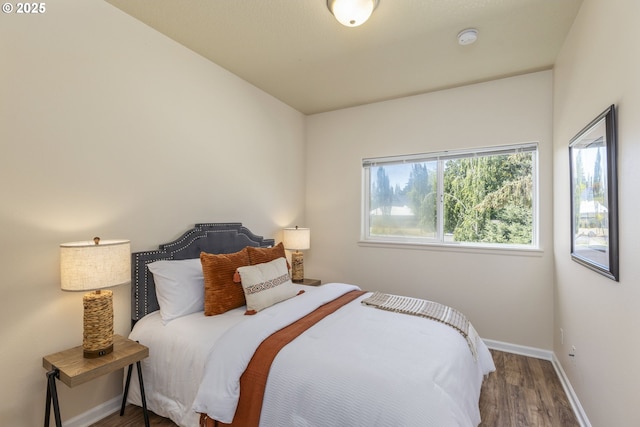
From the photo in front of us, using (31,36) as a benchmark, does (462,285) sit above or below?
below

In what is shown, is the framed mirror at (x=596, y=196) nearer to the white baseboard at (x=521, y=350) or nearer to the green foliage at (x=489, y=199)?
the green foliage at (x=489, y=199)

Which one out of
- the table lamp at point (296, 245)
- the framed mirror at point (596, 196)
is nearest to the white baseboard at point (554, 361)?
the framed mirror at point (596, 196)

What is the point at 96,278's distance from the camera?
1.66 m

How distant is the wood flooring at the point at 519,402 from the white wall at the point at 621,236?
0.58 ft

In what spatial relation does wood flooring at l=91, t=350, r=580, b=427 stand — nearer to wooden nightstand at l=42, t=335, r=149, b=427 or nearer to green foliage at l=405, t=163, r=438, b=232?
A: wooden nightstand at l=42, t=335, r=149, b=427

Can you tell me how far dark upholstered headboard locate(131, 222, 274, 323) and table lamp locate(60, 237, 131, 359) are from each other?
0.36 meters

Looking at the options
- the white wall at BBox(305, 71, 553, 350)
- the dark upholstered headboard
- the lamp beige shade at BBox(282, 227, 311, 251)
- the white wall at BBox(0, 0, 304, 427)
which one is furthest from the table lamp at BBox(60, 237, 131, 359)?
the white wall at BBox(305, 71, 553, 350)

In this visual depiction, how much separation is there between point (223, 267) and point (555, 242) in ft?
9.33

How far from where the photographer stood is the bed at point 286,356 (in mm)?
1331

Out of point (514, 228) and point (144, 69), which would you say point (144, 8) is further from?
point (514, 228)

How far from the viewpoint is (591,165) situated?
1.85m

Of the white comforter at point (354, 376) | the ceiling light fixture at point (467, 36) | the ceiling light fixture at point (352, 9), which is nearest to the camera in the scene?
the white comforter at point (354, 376)

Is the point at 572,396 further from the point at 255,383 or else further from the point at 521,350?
the point at 255,383

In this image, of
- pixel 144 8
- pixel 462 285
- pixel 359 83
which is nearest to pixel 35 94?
pixel 144 8
